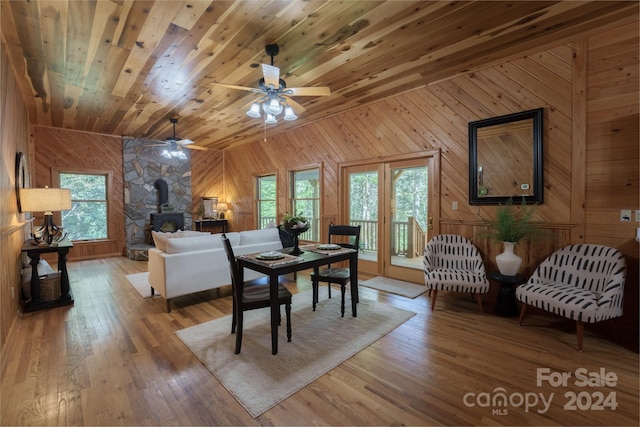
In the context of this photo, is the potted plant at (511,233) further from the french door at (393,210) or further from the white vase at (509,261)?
the french door at (393,210)

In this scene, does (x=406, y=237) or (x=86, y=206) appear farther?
(x=86, y=206)

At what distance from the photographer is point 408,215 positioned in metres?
4.57

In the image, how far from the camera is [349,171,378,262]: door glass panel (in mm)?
4988

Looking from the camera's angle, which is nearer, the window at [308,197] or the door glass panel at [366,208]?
the door glass panel at [366,208]

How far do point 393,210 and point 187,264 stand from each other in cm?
316

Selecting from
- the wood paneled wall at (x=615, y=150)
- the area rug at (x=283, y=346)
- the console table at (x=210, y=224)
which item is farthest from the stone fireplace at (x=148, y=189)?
the wood paneled wall at (x=615, y=150)

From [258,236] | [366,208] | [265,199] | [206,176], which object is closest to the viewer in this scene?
[258,236]

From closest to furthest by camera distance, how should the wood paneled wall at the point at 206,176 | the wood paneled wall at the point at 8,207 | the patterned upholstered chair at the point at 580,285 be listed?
the patterned upholstered chair at the point at 580,285
the wood paneled wall at the point at 8,207
the wood paneled wall at the point at 206,176

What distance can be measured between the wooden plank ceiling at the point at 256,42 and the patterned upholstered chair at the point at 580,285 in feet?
7.30

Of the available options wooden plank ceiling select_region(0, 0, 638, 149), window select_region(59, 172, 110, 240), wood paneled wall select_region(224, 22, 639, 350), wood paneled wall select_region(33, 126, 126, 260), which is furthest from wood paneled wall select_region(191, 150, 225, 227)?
wood paneled wall select_region(224, 22, 639, 350)

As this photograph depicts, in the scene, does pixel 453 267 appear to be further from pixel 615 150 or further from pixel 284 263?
pixel 284 263

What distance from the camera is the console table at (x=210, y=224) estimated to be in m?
8.09

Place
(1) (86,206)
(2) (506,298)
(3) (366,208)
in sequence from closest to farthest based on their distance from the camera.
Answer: (2) (506,298)
(3) (366,208)
(1) (86,206)

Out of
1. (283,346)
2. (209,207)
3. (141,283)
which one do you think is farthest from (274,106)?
(209,207)
